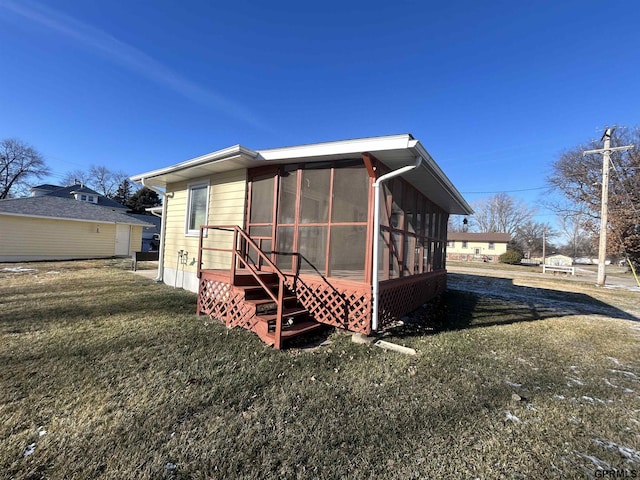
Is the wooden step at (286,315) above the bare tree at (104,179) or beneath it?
beneath

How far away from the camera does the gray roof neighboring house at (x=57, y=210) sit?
1463 cm

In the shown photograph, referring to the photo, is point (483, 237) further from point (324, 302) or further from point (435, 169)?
point (324, 302)

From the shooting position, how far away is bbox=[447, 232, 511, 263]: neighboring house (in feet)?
139

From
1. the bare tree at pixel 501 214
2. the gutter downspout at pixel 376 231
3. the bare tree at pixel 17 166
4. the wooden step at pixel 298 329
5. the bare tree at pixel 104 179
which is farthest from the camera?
the bare tree at pixel 501 214

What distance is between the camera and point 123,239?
18.8 meters

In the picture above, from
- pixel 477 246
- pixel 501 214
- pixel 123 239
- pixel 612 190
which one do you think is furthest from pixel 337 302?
pixel 501 214

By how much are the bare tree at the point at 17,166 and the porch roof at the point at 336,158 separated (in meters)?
40.9

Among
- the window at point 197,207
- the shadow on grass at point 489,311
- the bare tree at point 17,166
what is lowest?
the shadow on grass at point 489,311

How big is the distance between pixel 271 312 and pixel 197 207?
13.9ft

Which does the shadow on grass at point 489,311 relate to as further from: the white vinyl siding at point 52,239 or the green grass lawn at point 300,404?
the white vinyl siding at point 52,239

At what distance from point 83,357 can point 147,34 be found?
9790mm

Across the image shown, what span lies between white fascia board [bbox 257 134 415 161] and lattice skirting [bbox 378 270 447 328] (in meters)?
2.19

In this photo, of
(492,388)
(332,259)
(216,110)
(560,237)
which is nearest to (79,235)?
(216,110)

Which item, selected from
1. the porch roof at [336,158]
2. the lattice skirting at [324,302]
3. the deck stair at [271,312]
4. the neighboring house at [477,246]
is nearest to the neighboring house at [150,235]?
the porch roof at [336,158]
